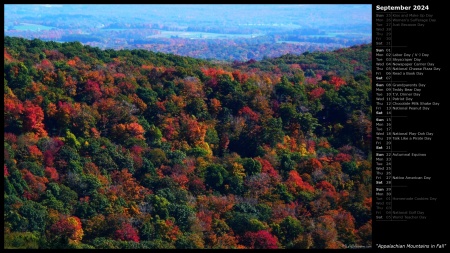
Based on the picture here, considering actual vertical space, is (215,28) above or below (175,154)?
above

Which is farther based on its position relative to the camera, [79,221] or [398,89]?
[79,221]

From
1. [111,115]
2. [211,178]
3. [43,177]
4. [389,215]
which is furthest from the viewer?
[111,115]

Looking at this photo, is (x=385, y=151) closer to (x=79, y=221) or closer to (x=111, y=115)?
(x=79, y=221)

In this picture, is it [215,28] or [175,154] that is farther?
[215,28]

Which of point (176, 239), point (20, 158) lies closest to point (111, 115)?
point (20, 158)

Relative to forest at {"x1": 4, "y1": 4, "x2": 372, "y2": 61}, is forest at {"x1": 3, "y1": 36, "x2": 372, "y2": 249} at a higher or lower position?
lower

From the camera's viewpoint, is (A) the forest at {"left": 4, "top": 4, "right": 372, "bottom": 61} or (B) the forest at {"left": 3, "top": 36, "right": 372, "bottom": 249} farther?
(A) the forest at {"left": 4, "top": 4, "right": 372, "bottom": 61}

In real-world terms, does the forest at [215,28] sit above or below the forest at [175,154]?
above

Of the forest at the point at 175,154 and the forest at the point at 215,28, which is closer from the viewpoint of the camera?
the forest at the point at 175,154
